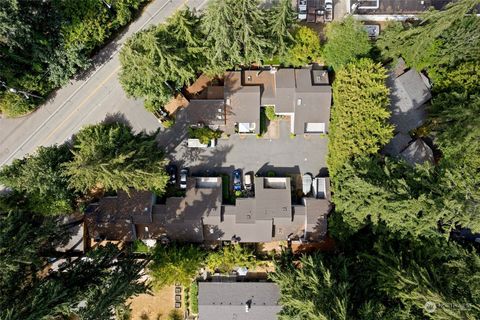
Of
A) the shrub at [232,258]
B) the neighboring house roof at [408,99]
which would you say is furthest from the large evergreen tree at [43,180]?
the neighboring house roof at [408,99]

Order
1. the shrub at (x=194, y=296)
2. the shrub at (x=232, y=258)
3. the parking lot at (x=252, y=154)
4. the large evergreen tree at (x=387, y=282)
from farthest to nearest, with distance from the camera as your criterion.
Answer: the parking lot at (x=252, y=154), the shrub at (x=194, y=296), the shrub at (x=232, y=258), the large evergreen tree at (x=387, y=282)

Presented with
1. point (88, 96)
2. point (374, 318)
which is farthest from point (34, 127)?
point (374, 318)

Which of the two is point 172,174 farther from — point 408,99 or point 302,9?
point 408,99

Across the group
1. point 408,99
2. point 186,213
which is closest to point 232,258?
point 186,213

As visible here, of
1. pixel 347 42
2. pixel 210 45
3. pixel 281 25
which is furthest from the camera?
pixel 347 42

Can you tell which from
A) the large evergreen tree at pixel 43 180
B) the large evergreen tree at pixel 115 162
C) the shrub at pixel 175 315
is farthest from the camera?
the shrub at pixel 175 315

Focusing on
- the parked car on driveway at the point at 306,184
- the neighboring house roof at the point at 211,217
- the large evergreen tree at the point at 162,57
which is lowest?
the neighboring house roof at the point at 211,217

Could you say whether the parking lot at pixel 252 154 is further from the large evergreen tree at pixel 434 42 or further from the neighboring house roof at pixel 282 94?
the large evergreen tree at pixel 434 42
